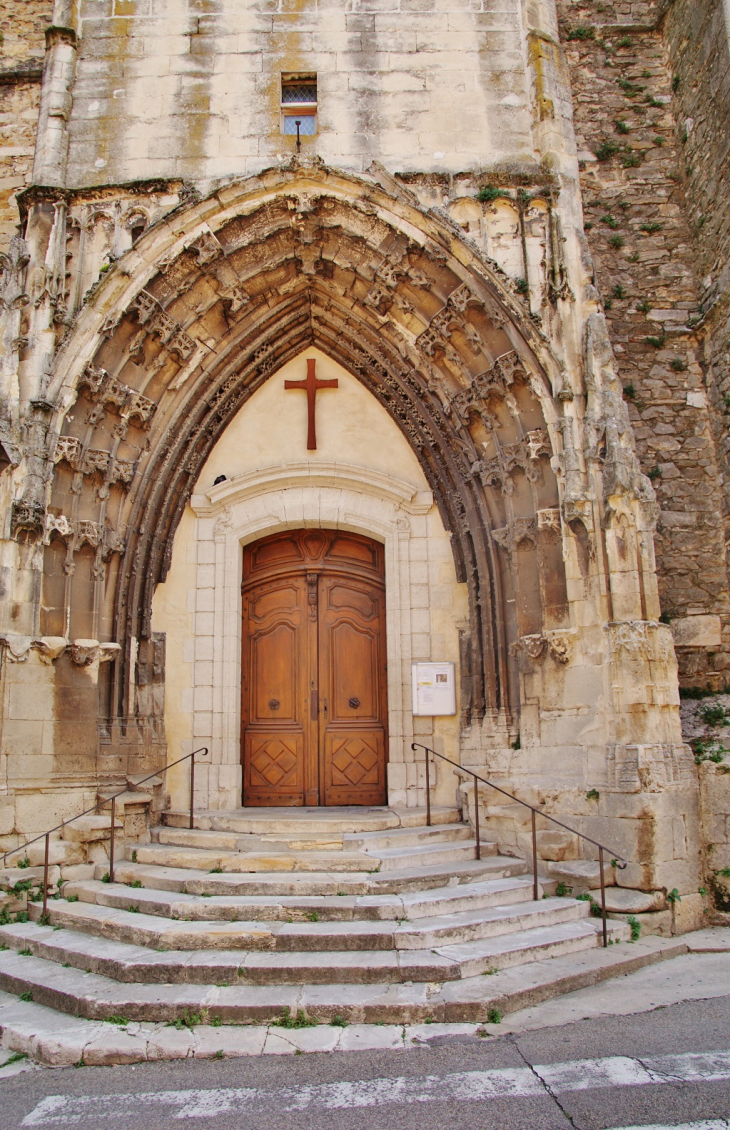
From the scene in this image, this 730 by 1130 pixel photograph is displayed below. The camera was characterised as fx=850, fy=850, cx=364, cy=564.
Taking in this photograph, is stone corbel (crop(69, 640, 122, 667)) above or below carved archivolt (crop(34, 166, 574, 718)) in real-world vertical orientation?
below

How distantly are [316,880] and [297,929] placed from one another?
54cm

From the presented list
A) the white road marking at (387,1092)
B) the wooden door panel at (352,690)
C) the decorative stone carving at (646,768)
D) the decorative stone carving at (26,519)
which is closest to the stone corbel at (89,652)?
the decorative stone carving at (26,519)

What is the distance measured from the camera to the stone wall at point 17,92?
7.73 metres

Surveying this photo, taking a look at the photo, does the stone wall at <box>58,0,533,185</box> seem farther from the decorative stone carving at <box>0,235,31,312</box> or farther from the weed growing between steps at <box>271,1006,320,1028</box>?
the weed growing between steps at <box>271,1006,320,1028</box>

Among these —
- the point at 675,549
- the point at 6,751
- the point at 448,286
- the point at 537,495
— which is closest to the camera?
the point at 6,751

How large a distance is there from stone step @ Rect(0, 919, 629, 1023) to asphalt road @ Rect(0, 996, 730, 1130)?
33 centimetres

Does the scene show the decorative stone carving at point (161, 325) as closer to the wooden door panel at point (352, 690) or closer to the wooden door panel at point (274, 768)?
the wooden door panel at point (352, 690)

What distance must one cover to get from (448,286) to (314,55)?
251 centimetres

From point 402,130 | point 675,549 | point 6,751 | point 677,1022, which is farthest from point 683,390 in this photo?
point 6,751

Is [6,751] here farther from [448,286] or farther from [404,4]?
[404,4]

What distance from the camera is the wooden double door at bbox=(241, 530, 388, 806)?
23.5 feet

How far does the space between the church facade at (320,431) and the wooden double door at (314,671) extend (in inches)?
1.1

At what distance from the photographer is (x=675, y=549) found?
286 inches

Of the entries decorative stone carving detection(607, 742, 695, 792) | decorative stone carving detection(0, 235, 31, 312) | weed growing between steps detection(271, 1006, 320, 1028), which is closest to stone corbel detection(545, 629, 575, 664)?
decorative stone carving detection(607, 742, 695, 792)
